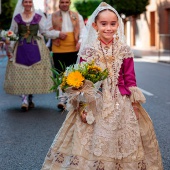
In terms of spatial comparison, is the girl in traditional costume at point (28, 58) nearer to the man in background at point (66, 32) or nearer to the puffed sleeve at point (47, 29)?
the puffed sleeve at point (47, 29)

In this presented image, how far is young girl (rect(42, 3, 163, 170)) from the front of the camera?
4.70 m

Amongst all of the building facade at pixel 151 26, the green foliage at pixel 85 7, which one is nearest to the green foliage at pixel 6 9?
the building facade at pixel 151 26

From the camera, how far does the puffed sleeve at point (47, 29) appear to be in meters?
9.78

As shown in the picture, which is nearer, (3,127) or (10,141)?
(10,141)

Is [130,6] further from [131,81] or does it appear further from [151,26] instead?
[131,81]

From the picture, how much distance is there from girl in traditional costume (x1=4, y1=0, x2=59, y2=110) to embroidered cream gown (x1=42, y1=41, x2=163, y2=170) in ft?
16.6

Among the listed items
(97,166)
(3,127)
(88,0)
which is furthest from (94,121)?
(88,0)

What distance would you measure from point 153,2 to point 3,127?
36.9m

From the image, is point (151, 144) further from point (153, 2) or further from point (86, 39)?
point (153, 2)

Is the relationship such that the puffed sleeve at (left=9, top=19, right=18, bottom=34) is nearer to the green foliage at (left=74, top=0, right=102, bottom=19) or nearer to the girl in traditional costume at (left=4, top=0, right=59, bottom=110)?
the girl in traditional costume at (left=4, top=0, right=59, bottom=110)

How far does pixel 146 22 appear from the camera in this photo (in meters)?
46.1

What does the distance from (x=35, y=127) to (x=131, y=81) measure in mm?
3716

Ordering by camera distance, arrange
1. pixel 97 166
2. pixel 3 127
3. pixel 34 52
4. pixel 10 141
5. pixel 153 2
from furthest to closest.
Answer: pixel 153 2, pixel 34 52, pixel 3 127, pixel 10 141, pixel 97 166

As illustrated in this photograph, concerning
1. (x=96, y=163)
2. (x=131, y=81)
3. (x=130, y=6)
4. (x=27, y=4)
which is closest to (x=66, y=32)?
A: (x=27, y=4)
